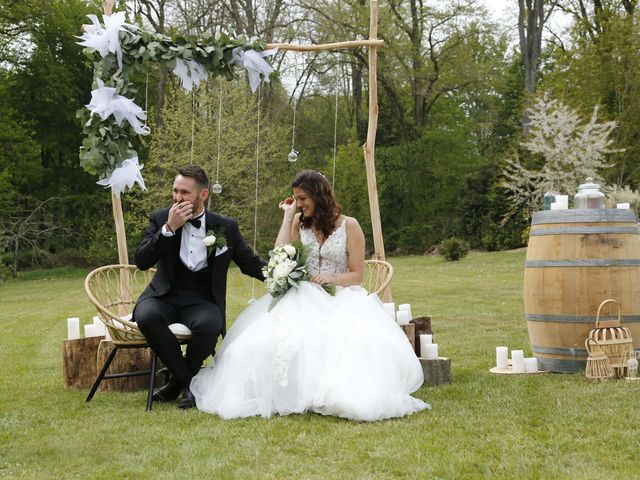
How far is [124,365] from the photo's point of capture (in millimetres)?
5574

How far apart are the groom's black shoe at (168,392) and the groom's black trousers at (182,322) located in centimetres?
8

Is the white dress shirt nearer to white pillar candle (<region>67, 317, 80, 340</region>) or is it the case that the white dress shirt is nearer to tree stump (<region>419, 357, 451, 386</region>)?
white pillar candle (<region>67, 317, 80, 340</region>)

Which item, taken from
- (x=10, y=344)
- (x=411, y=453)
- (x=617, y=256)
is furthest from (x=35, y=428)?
(x=10, y=344)

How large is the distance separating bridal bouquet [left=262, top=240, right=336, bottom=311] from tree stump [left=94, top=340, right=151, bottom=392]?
46.5 inches

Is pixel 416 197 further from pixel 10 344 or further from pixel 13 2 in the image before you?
pixel 10 344

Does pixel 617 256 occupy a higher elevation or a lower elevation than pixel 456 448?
higher

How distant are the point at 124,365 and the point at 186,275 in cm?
86

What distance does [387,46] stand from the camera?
82.6 feet

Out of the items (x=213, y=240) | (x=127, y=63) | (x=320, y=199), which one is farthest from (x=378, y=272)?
(x=127, y=63)

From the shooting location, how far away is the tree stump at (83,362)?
18.5 feet

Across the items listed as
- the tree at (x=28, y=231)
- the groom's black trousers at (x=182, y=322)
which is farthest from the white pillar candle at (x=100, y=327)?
the tree at (x=28, y=231)

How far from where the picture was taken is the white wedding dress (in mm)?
4383

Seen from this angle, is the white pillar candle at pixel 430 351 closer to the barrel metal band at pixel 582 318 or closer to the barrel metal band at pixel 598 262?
the barrel metal band at pixel 582 318

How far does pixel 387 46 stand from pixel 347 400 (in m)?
22.1
